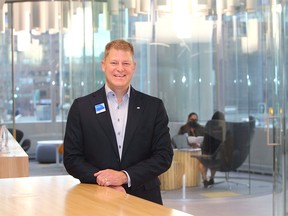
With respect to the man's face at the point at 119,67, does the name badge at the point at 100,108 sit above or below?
below

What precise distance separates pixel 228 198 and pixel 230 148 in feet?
3.15

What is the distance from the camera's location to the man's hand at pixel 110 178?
2998mm

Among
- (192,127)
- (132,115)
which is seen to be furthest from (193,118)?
(132,115)

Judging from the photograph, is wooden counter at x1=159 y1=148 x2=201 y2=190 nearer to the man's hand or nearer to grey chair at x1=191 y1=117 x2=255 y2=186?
grey chair at x1=191 y1=117 x2=255 y2=186

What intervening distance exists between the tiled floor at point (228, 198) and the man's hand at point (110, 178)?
16.9ft

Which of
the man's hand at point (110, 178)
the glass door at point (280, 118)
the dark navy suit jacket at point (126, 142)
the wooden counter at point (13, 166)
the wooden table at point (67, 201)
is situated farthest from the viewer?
the glass door at point (280, 118)

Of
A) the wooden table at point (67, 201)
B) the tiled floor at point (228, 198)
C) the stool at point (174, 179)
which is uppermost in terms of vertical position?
the wooden table at point (67, 201)

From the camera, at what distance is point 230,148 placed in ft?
33.4

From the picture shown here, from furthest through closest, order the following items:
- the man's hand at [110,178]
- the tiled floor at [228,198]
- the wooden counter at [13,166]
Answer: the tiled floor at [228,198] < the wooden counter at [13,166] < the man's hand at [110,178]

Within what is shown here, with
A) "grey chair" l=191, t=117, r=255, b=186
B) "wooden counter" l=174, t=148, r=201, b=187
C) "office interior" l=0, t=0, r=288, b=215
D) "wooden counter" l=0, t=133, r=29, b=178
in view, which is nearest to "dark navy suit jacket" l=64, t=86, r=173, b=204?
"wooden counter" l=0, t=133, r=29, b=178

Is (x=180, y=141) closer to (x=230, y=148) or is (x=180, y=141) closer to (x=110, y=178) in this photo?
(x=230, y=148)

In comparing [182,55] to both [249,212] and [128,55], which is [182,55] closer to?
[249,212]

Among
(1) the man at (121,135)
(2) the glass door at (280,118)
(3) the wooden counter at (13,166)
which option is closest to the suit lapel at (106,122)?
(1) the man at (121,135)

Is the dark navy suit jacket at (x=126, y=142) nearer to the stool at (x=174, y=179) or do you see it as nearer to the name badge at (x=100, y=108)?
the name badge at (x=100, y=108)
